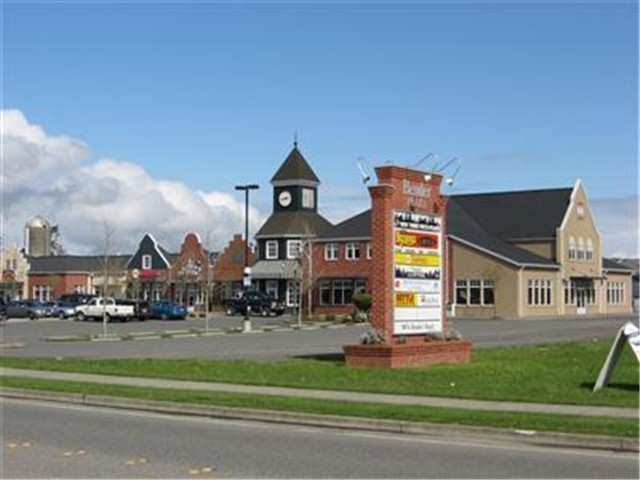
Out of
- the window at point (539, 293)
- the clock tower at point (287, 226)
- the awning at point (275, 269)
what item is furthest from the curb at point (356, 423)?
the clock tower at point (287, 226)

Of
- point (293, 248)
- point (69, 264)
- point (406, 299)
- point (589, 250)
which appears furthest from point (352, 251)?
point (406, 299)

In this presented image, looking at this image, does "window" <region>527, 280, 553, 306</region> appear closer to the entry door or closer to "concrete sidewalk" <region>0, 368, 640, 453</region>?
the entry door

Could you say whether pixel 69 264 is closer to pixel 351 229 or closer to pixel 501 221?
pixel 351 229

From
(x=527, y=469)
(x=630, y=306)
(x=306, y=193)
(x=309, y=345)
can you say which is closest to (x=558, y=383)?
(x=527, y=469)

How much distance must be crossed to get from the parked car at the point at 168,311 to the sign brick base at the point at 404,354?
159 ft

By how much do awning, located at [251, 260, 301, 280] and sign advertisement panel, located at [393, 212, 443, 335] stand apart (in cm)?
5388

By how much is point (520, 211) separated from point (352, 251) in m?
15.0

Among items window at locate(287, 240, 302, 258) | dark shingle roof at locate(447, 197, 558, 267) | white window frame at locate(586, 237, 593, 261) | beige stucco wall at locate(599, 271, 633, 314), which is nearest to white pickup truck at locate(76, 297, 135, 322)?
window at locate(287, 240, 302, 258)

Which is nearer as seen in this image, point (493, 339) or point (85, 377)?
point (85, 377)

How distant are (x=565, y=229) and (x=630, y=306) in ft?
61.0

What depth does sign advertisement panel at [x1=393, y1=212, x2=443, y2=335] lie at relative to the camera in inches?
1005

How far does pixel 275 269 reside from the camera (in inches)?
3356

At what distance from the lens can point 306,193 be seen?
88000 mm

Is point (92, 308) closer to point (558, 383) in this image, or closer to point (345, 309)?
point (345, 309)
